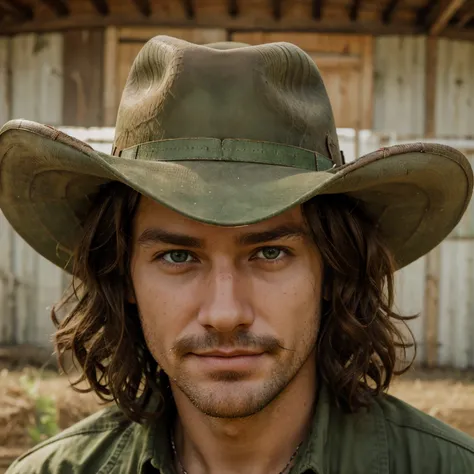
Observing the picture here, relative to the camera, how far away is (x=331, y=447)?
233 cm

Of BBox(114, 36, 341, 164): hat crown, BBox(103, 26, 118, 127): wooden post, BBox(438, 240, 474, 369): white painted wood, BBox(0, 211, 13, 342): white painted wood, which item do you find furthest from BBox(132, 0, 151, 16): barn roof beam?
BBox(114, 36, 341, 164): hat crown

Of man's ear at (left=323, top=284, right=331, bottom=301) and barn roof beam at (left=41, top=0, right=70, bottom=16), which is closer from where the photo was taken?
man's ear at (left=323, top=284, right=331, bottom=301)

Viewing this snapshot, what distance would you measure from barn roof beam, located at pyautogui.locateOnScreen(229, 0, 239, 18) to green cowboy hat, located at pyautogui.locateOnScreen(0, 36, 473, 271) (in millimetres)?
5032

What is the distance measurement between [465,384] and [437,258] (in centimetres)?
135

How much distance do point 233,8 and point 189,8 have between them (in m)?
0.42

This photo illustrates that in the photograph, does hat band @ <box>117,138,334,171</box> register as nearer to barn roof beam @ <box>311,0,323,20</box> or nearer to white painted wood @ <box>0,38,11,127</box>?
barn roof beam @ <box>311,0,323,20</box>

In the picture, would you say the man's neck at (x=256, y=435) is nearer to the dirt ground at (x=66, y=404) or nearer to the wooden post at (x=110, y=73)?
the dirt ground at (x=66, y=404)

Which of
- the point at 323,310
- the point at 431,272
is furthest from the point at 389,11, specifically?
the point at 323,310

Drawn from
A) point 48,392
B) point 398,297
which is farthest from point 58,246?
point 398,297

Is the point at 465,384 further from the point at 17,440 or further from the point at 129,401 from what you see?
the point at 129,401

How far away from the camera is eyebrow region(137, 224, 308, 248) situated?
7.04ft

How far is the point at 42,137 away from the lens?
2088 millimetres

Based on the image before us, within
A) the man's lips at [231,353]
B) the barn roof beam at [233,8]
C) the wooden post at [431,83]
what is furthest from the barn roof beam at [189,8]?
the man's lips at [231,353]

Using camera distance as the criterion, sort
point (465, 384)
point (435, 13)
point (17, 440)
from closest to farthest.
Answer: point (17, 440) < point (465, 384) < point (435, 13)
